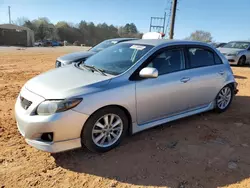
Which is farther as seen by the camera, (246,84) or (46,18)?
(46,18)

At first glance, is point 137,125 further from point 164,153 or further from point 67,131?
point 67,131

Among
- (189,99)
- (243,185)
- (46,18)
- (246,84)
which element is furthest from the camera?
(46,18)

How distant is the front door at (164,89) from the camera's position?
3564 millimetres

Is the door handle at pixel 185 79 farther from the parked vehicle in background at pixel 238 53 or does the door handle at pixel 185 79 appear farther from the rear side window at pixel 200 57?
the parked vehicle in background at pixel 238 53

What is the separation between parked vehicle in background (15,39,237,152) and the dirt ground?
0.26 m

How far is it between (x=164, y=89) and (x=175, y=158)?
42.6 inches

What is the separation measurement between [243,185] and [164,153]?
3.47 ft

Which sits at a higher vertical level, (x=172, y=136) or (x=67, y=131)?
(x=67, y=131)

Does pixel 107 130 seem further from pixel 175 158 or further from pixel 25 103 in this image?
pixel 25 103

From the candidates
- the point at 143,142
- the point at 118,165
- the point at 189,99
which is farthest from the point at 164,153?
the point at 189,99

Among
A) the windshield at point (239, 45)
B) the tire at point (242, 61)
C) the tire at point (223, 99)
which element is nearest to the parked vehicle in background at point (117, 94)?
the tire at point (223, 99)

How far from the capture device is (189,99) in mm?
4242

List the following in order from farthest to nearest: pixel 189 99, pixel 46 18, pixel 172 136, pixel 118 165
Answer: pixel 46 18, pixel 189 99, pixel 172 136, pixel 118 165

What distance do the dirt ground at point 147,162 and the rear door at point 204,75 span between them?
58cm
